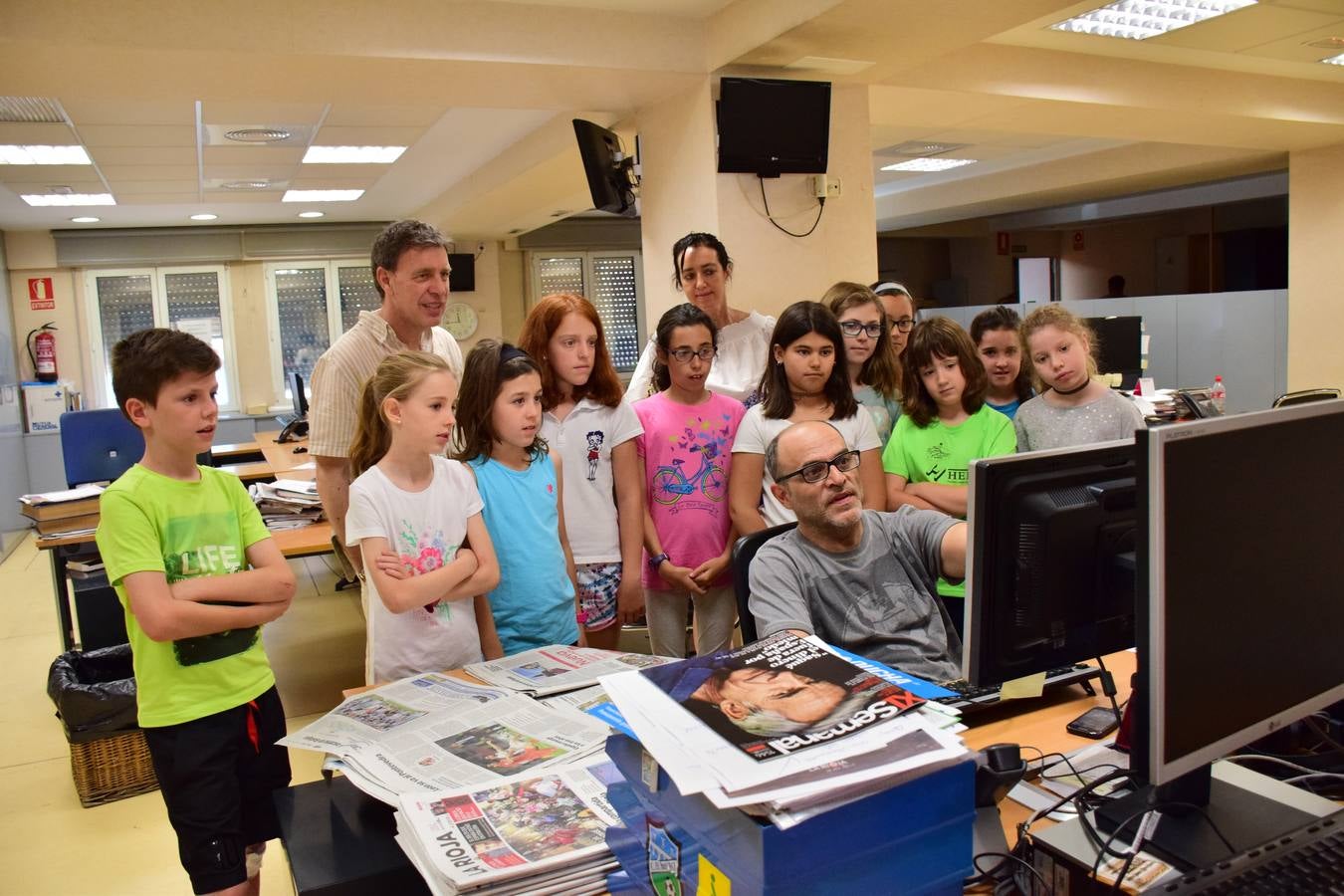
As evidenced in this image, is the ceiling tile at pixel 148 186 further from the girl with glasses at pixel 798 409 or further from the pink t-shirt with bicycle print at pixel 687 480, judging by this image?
the girl with glasses at pixel 798 409

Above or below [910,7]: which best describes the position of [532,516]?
below

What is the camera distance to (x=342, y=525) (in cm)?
275

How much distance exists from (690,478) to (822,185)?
2.14m

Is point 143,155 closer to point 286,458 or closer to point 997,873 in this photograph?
point 286,458

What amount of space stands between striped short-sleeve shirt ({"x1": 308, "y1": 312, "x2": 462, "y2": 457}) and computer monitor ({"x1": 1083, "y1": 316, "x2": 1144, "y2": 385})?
20.4ft

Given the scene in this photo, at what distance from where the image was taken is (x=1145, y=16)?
4855 millimetres

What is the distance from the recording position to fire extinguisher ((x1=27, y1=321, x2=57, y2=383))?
31.3 ft

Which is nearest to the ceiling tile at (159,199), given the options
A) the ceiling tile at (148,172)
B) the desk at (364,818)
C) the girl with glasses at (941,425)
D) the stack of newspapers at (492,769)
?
the ceiling tile at (148,172)

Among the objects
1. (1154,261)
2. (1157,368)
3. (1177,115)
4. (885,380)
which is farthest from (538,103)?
(1154,261)

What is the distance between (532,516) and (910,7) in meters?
2.49

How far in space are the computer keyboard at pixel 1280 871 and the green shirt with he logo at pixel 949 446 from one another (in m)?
1.63

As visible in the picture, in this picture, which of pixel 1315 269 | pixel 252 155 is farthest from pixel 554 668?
pixel 1315 269

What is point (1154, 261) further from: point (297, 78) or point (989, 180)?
point (297, 78)

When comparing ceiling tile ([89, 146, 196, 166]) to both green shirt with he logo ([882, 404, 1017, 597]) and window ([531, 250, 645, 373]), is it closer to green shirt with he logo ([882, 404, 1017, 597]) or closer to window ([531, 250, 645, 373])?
window ([531, 250, 645, 373])
